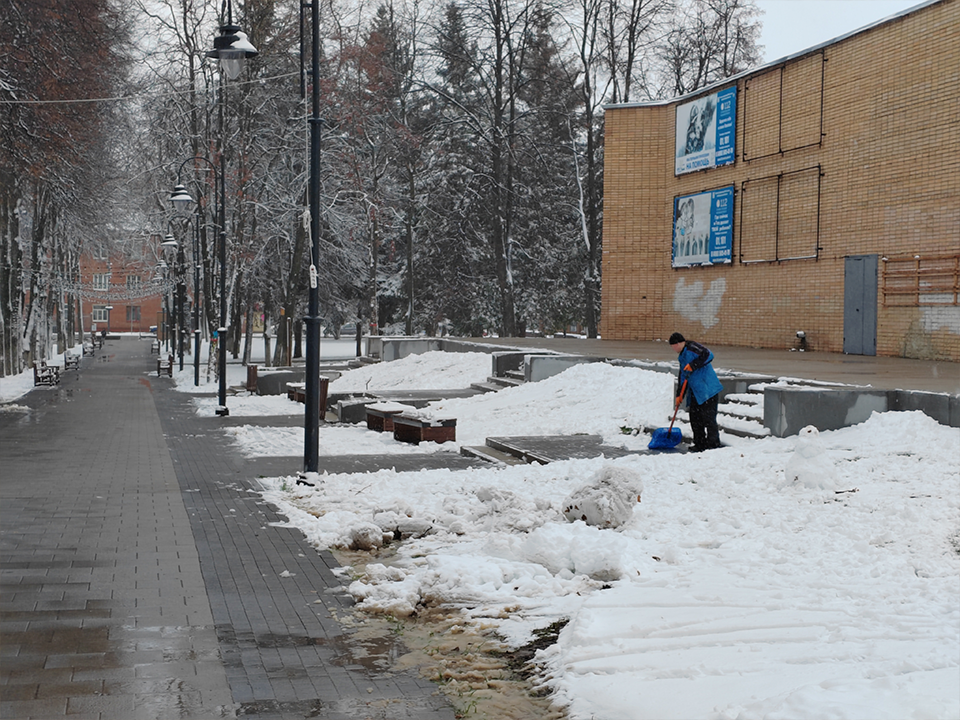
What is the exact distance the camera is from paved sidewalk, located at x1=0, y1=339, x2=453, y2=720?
515cm

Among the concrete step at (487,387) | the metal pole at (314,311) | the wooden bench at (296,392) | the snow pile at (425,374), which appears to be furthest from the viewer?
the wooden bench at (296,392)

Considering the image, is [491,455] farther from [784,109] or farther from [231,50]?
[784,109]

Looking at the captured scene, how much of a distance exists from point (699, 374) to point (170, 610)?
7.95m

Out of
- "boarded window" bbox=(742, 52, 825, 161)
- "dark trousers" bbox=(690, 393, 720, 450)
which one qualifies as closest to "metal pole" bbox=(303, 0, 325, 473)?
"dark trousers" bbox=(690, 393, 720, 450)

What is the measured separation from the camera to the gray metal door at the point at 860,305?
21.1 metres

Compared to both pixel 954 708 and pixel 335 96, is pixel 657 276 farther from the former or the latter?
pixel 954 708

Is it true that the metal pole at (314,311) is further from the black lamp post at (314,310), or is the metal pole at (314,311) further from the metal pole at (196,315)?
the metal pole at (196,315)

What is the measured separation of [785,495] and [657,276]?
785 inches

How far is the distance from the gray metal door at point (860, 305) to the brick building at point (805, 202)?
0.04 metres

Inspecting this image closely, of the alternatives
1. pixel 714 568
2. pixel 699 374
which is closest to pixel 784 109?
pixel 699 374

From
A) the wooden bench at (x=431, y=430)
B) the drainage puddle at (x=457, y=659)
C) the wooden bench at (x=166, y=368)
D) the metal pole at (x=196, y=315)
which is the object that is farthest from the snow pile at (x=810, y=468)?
the wooden bench at (x=166, y=368)

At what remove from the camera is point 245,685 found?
17.5 feet

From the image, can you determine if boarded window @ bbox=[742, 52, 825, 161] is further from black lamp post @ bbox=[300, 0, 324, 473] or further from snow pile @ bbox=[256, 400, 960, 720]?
black lamp post @ bbox=[300, 0, 324, 473]

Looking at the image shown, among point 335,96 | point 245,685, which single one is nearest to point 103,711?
point 245,685
